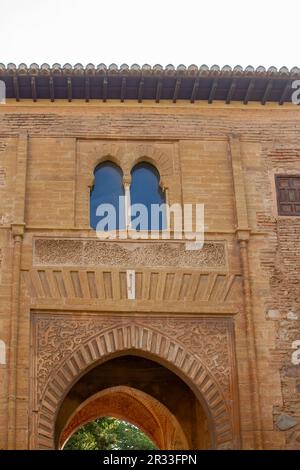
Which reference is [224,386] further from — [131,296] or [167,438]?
[167,438]

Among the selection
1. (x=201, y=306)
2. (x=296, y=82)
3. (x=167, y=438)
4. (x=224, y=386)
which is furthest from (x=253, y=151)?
(x=167, y=438)

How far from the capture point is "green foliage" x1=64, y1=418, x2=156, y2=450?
23.2 metres

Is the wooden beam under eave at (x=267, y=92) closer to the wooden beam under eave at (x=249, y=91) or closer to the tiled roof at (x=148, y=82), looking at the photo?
the tiled roof at (x=148, y=82)

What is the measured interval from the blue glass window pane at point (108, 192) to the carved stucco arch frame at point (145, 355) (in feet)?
5.10

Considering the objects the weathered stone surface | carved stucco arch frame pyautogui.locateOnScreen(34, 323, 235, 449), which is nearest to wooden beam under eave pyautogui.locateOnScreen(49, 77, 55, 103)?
carved stucco arch frame pyautogui.locateOnScreen(34, 323, 235, 449)

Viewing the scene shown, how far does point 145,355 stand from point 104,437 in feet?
49.8

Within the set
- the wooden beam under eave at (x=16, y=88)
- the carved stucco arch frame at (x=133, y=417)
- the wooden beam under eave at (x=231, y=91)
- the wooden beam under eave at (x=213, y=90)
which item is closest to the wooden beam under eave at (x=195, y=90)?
the wooden beam under eave at (x=213, y=90)

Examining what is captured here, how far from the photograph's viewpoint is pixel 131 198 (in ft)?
36.0

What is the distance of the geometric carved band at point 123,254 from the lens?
34.0ft

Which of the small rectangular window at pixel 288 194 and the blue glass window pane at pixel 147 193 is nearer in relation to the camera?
the blue glass window pane at pixel 147 193

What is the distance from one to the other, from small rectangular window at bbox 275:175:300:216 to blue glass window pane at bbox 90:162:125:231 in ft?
7.23

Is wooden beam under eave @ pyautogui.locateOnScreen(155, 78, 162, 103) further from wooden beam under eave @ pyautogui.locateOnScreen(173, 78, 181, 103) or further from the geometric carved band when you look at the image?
the geometric carved band

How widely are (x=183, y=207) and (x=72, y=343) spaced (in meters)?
2.40

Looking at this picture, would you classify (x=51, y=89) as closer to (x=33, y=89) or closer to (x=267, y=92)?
(x=33, y=89)
